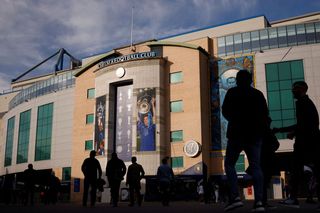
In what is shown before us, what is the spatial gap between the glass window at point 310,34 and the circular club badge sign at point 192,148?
604 inches

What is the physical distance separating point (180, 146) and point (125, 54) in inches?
560

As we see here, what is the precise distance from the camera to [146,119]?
39719mm

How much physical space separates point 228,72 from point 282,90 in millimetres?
5828

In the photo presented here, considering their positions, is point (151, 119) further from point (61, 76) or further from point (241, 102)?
point (241, 102)

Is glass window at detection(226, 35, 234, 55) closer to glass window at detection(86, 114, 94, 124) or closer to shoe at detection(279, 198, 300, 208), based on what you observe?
glass window at detection(86, 114, 94, 124)

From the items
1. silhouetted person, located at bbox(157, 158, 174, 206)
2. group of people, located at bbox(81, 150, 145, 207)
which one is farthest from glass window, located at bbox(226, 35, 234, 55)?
group of people, located at bbox(81, 150, 145, 207)

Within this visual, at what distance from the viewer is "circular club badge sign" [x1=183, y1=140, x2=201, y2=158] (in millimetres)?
37125

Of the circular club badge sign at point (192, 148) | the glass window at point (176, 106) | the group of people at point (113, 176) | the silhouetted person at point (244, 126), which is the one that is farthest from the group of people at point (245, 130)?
the glass window at point (176, 106)

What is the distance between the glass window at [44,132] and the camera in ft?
178

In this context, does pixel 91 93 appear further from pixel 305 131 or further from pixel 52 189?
pixel 305 131

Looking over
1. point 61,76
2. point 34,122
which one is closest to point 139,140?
point 61,76

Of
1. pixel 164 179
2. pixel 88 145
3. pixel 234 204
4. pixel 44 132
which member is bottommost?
pixel 234 204

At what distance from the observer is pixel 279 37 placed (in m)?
39.2

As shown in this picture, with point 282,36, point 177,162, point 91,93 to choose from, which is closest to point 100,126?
point 91,93
